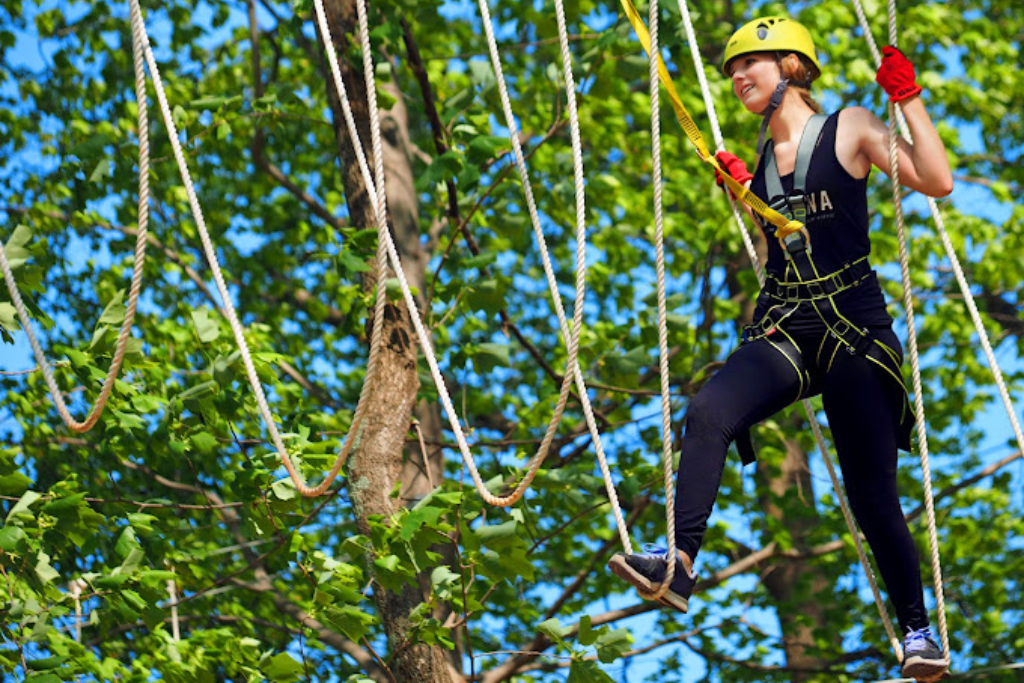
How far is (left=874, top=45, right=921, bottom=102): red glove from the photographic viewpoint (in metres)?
3.20

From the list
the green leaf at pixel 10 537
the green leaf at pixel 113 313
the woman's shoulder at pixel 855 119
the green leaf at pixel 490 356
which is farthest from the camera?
the green leaf at pixel 490 356

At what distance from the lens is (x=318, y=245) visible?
368 inches

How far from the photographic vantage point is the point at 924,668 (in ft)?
11.0

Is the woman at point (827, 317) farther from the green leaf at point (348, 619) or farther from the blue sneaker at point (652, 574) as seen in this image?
the green leaf at point (348, 619)

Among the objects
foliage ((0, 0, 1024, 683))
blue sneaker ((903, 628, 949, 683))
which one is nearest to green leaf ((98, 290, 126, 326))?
foliage ((0, 0, 1024, 683))

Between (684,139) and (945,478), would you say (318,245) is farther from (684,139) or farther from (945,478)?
(945,478)

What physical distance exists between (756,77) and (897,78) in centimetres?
39

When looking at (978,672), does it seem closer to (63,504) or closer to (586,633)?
(586,633)

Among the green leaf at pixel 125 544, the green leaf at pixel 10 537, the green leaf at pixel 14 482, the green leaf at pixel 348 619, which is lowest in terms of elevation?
the green leaf at pixel 348 619

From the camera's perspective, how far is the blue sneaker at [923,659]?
132 inches

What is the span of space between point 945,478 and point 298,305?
4550 millimetres

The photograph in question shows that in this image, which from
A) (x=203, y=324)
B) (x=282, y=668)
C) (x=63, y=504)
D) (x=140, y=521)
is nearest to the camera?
(x=282, y=668)

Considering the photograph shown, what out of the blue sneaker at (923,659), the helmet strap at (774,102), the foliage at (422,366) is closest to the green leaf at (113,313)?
the foliage at (422,366)

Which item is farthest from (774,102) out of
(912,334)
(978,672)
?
(978,672)
